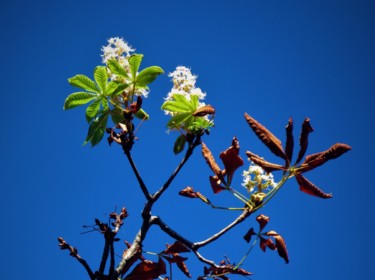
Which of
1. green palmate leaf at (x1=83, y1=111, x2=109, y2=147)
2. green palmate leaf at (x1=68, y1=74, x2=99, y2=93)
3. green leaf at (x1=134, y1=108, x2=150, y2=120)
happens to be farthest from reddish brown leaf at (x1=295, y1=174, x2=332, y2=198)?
green palmate leaf at (x1=68, y1=74, x2=99, y2=93)

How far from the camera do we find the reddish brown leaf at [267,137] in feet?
6.17

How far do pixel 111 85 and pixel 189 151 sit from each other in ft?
2.33

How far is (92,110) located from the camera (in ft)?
7.98

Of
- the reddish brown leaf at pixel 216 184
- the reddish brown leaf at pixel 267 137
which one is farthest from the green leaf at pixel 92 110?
the reddish brown leaf at pixel 267 137

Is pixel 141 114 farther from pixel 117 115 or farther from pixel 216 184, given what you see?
pixel 216 184

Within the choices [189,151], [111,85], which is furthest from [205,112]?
[111,85]

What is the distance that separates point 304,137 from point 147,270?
1.29 meters

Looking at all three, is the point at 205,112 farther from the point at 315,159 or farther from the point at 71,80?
the point at 71,80

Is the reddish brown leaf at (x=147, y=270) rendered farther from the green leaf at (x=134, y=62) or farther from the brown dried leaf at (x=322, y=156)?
the green leaf at (x=134, y=62)

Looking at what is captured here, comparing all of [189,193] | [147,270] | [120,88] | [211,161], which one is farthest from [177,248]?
[120,88]

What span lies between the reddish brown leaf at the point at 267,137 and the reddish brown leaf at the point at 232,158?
0.18 metres

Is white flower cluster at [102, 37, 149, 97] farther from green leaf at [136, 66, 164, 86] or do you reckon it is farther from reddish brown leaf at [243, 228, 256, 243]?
reddish brown leaf at [243, 228, 256, 243]

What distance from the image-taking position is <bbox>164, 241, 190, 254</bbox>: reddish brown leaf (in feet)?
7.06

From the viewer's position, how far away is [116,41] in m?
2.57
